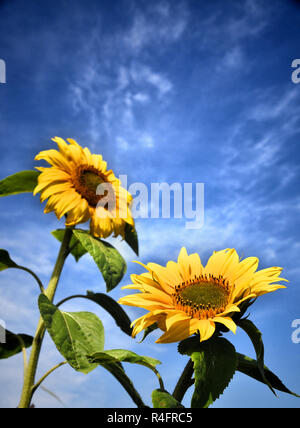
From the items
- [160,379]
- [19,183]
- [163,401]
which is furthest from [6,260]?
[163,401]

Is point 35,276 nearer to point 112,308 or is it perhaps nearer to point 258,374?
point 112,308

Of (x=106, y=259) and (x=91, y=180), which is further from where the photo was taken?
(x=91, y=180)

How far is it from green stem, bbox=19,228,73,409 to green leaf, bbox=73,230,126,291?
15 centimetres

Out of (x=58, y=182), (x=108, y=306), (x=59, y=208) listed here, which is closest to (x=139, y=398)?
(x=108, y=306)

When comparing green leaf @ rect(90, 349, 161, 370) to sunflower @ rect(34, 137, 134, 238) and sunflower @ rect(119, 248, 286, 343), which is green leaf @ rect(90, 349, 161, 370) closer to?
sunflower @ rect(119, 248, 286, 343)

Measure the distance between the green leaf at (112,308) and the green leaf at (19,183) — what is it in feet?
2.03

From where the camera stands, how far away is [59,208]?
1.95 meters

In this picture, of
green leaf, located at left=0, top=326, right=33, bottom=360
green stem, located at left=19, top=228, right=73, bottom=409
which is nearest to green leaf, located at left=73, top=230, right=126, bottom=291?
green stem, located at left=19, top=228, right=73, bottom=409

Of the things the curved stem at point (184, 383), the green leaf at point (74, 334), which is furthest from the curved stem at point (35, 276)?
the curved stem at point (184, 383)

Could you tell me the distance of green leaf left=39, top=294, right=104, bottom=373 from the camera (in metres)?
1.48

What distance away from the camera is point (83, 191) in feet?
6.93

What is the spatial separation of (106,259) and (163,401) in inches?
35.3

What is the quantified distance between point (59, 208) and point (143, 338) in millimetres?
984
